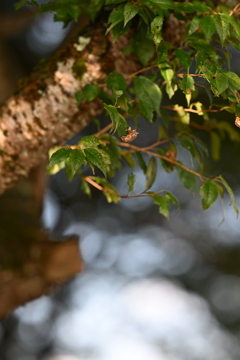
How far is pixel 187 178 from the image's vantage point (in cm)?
88

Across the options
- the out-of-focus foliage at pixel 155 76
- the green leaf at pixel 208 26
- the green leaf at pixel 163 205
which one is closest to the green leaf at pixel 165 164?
the out-of-focus foliage at pixel 155 76

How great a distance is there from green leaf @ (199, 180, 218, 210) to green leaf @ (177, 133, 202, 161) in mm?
86

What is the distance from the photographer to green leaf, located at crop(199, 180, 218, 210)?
2.57 ft

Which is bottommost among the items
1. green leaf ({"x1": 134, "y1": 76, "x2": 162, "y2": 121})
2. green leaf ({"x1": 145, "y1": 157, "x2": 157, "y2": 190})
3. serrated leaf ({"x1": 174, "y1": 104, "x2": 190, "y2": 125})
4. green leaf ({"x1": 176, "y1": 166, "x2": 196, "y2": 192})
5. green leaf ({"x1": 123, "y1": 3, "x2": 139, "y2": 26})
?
green leaf ({"x1": 176, "y1": 166, "x2": 196, "y2": 192})

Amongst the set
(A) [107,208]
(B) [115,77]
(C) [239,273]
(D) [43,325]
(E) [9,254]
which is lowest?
(C) [239,273]

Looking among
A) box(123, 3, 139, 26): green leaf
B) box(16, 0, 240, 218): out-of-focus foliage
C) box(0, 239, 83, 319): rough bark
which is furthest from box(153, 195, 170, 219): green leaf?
box(0, 239, 83, 319): rough bark

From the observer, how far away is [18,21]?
6.39 feet

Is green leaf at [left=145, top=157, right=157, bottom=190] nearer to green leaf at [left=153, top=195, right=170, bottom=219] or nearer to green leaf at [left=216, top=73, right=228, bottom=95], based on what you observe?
green leaf at [left=153, top=195, right=170, bottom=219]

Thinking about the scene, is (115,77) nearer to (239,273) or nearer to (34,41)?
(34,41)

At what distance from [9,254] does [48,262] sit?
6.6 inches

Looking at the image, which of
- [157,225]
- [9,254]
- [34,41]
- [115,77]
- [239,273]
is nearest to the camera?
[115,77]

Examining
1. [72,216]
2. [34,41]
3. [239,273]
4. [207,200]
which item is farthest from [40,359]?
[207,200]

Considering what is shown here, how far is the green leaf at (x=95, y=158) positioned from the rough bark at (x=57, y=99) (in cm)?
33

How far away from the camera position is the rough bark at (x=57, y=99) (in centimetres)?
88
